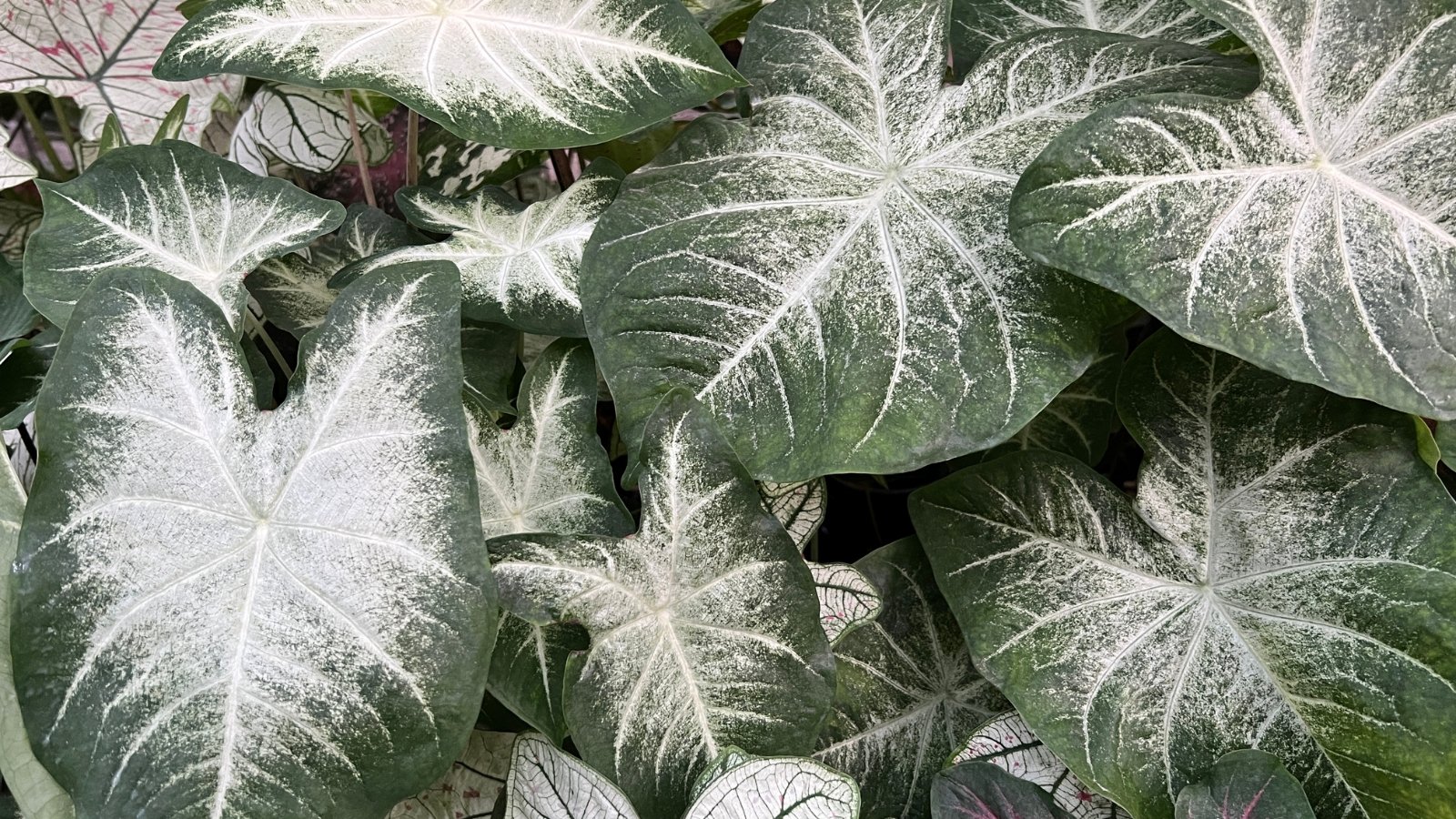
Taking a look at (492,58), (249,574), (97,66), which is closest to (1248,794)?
(249,574)

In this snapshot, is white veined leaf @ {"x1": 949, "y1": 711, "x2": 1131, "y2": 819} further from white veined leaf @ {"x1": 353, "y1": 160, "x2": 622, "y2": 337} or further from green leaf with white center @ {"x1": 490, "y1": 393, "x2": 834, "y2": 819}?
white veined leaf @ {"x1": 353, "y1": 160, "x2": 622, "y2": 337}

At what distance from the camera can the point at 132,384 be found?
2.40ft

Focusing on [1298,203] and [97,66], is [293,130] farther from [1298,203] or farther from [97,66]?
[1298,203]

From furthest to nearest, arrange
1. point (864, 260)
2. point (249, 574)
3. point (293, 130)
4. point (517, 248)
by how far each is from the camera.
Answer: point (293, 130), point (517, 248), point (864, 260), point (249, 574)

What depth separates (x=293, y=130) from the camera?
49.2 inches

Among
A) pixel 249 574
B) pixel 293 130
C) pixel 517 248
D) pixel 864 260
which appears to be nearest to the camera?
pixel 249 574

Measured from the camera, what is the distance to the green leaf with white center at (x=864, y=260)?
30.1 inches

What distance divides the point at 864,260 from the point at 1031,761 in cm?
46

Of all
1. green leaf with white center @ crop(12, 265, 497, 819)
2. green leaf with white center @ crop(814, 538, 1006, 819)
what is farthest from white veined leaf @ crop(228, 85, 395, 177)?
green leaf with white center @ crop(814, 538, 1006, 819)

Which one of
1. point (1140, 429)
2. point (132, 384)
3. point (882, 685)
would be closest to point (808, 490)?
point (882, 685)

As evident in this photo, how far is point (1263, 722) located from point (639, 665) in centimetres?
51

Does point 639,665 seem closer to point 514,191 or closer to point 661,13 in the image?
point 661,13

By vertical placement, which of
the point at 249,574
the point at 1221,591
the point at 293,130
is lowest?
the point at 249,574

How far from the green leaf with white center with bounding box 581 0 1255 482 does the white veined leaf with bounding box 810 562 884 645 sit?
129 mm
